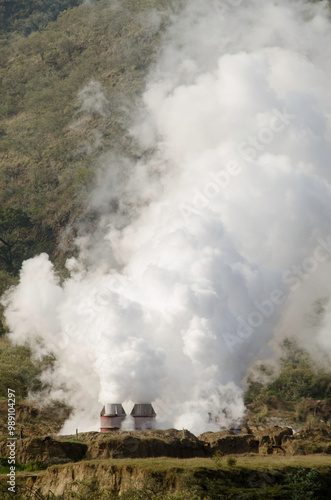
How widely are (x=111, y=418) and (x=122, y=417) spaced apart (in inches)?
27.8

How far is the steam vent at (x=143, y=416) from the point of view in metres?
43.8

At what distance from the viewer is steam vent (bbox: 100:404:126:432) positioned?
4362 centimetres

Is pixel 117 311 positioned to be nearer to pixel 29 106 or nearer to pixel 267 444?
pixel 267 444

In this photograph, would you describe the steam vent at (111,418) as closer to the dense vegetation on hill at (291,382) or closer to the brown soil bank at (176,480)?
the brown soil bank at (176,480)

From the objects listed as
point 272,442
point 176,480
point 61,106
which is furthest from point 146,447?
point 61,106

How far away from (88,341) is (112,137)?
50312mm

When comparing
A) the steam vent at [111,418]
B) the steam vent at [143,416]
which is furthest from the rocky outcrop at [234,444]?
the steam vent at [111,418]

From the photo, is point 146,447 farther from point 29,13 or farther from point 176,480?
point 29,13

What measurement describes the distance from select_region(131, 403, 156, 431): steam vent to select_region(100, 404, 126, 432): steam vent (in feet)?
2.66

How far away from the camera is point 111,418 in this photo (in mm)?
43875

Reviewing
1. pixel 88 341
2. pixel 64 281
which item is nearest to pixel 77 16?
pixel 64 281

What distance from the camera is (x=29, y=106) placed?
113m

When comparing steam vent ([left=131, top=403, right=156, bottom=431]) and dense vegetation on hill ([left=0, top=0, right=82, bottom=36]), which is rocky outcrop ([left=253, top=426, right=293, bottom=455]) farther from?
dense vegetation on hill ([left=0, top=0, right=82, bottom=36])

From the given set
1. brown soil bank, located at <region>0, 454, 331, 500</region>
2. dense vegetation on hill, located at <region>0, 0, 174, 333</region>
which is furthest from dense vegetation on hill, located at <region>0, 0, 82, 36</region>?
brown soil bank, located at <region>0, 454, 331, 500</region>
